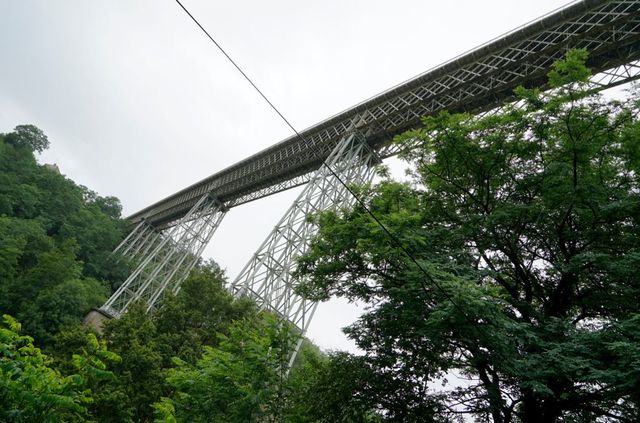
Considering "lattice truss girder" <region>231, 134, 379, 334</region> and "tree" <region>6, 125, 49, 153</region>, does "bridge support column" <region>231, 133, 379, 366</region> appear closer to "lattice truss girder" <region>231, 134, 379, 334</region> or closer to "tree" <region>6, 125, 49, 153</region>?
"lattice truss girder" <region>231, 134, 379, 334</region>

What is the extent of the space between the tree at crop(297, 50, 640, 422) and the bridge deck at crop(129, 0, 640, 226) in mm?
2864

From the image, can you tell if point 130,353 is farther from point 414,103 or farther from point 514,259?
point 414,103

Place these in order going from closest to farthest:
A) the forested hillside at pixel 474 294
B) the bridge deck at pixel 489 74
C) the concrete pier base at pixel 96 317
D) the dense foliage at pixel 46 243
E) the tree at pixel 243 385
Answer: the forested hillside at pixel 474 294
the tree at pixel 243 385
the bridge deck at pixel 489 74
the dense foliage at pixel 46 243
the concrete pier base at pixel 96 317

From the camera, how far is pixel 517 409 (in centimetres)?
648

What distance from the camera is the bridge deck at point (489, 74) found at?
11141 millimetres

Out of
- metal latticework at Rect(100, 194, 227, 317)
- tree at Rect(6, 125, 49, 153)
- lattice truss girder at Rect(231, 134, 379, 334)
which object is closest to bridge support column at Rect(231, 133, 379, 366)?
lattice truss girder at Rect(231, 134, 379, 334)

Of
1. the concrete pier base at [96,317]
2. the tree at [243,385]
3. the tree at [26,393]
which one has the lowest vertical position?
the tree at [26,393]

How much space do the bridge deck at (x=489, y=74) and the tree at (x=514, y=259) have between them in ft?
9.39

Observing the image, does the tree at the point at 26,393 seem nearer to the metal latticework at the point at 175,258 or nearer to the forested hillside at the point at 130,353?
the forested hillside at the point at 130,353

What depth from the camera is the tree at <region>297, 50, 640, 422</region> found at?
4789 millimetres

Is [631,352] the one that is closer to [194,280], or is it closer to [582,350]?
[582,350]

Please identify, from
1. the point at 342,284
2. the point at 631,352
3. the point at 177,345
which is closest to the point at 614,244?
the point at 631,352

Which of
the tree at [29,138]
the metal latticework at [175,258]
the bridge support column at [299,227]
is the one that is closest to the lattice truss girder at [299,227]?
the bridge support column at [299,227]

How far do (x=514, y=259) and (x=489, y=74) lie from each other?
945 cm
